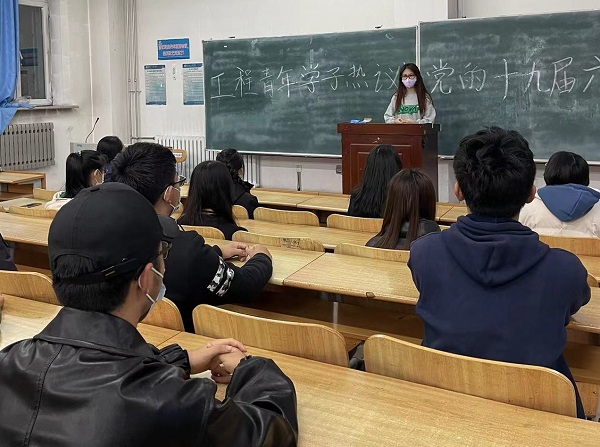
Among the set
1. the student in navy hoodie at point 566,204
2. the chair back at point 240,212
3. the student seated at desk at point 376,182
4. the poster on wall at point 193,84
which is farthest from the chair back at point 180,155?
the student in navy hoodie at point 566,204

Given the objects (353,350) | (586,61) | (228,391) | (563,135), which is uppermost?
(586,61)

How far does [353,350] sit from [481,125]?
12.7 ft

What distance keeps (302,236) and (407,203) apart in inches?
31.8

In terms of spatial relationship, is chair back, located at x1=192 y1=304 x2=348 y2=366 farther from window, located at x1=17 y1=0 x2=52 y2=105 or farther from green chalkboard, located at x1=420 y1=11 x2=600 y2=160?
window, located at x1=17 y1=0 x2=52 y2=105

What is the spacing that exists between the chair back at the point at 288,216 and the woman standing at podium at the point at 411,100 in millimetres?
2001

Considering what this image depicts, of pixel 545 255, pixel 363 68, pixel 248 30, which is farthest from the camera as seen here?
pixel 248 30

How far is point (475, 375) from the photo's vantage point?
151 centimetres

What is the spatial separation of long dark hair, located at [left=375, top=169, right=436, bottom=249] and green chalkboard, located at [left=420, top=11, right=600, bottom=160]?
3173 millimetres

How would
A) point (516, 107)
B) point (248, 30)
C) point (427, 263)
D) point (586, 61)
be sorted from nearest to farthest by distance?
point (427, 263), point (586, 61), point (516, 107), point (248, 30)

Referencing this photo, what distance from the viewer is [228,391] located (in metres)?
1.36

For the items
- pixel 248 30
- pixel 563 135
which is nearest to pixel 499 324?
pixel 563 135

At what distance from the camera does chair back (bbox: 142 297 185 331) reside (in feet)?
6.61

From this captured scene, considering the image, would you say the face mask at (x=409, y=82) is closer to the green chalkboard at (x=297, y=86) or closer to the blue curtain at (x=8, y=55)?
the green chalkboard at (x=297, y=86)

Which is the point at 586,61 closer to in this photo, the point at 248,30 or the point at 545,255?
the point at 248,30
